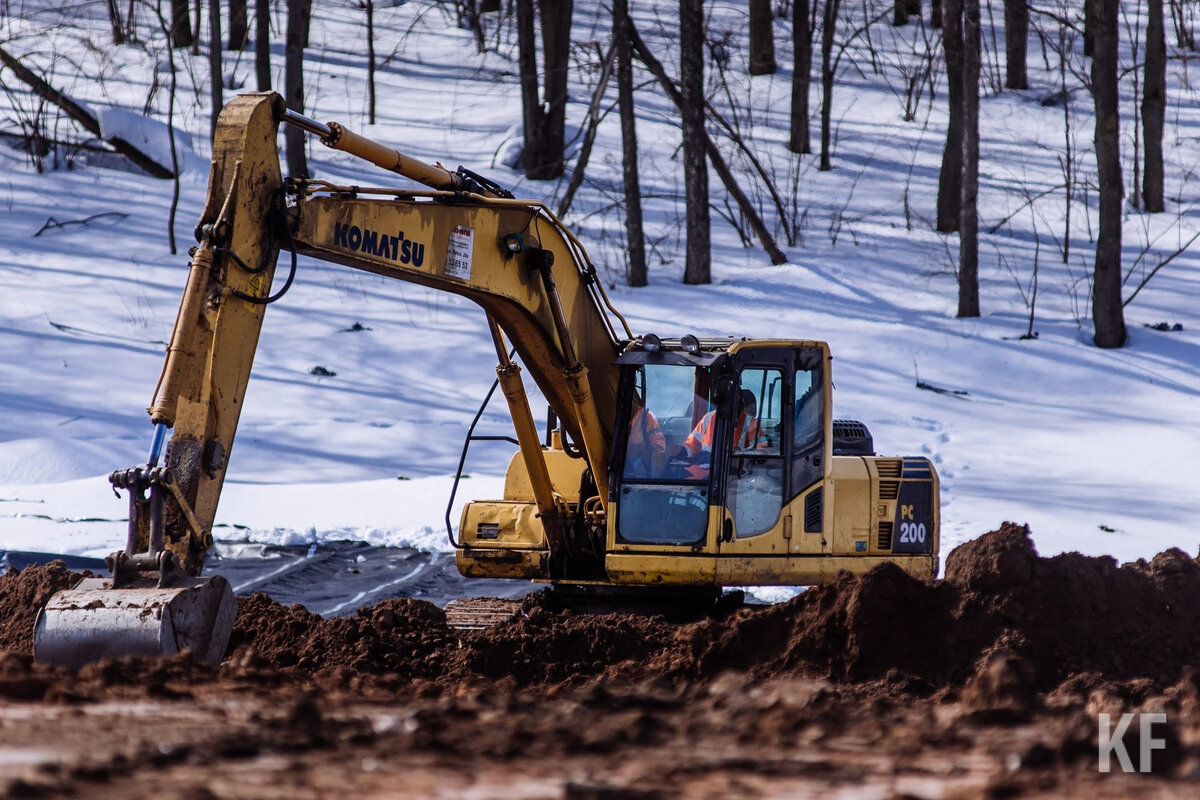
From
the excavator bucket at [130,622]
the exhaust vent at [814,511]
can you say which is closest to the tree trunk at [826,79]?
the exhaust vent at [814,511]

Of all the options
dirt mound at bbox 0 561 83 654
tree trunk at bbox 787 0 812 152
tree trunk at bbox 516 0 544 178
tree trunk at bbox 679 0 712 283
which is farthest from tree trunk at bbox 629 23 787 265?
dirt mound at bbox 0 561 83 654

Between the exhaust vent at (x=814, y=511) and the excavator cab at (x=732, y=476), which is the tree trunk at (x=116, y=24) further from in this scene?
the exhaust vent at (x=814, y=511)

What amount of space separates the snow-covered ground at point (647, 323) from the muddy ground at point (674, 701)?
15.0ft

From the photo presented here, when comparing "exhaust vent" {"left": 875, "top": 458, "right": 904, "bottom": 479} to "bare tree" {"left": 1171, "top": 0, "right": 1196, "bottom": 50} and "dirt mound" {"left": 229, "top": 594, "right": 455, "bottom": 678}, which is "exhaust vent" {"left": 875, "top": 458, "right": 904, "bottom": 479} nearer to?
"dirt mound" {"left": 229, "top": 594, "right": 455, "bottom": 678}

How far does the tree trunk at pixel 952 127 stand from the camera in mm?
20781

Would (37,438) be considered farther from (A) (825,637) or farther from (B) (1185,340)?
(B) (1185,340)

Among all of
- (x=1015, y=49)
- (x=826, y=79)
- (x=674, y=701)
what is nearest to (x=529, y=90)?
(x=826, y=79)

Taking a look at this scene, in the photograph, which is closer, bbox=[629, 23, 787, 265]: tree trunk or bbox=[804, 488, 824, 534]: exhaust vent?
bbox=[804, 488, 824, 534]: exhaust vent

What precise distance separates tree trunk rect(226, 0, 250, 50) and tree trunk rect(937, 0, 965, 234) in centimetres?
1570

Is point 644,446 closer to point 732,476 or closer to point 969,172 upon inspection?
point 732,476

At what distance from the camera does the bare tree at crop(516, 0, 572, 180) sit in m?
25.1

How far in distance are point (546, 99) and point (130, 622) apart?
74.5 ft

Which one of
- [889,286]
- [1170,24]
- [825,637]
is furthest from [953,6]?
[1170,24]

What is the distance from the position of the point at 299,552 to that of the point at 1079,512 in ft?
26.1
